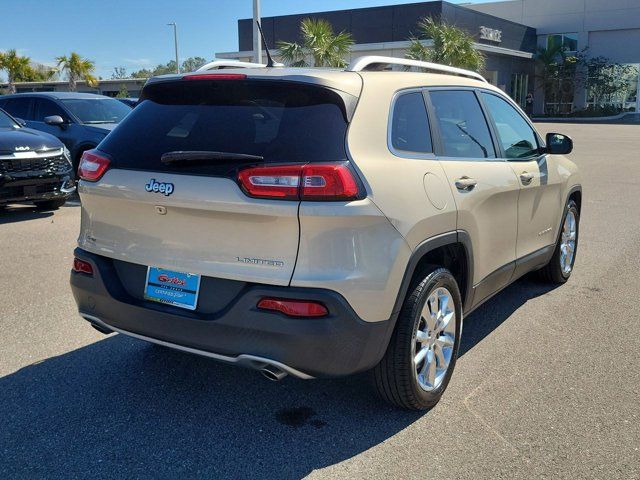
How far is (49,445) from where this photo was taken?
3146 mm

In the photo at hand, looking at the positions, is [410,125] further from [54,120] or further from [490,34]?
[490,34]

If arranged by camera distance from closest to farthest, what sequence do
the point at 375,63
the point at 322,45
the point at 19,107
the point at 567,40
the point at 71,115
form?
the point at 375,63 → the point at 71,115 → the point at 19,107 → the point at 322,45 → the point at 567,40

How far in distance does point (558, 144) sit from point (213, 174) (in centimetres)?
325

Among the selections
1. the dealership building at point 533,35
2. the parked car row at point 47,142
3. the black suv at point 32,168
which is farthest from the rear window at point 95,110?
the dealership building at point 533,35

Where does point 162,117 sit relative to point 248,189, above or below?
above

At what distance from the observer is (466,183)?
377 cm

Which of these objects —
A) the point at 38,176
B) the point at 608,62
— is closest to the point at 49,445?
the point at 38,176

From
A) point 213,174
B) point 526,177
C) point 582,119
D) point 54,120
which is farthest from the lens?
point 582,119

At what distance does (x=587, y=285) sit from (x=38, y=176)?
7.09 m

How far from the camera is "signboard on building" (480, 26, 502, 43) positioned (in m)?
39.5

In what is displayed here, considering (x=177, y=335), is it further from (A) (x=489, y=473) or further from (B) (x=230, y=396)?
(A) (x=489, y=473)

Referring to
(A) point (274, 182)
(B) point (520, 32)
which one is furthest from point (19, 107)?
(B) point (520, 32)

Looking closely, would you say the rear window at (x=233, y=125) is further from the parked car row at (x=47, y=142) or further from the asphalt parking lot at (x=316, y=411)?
the parked car row at (x=47, y=142)

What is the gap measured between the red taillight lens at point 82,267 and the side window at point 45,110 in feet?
29.5
